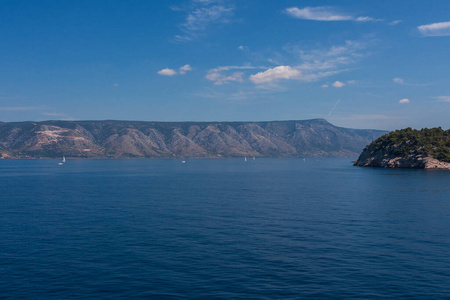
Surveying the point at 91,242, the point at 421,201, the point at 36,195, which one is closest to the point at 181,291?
the point at 91,242

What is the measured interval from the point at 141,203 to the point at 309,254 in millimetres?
45831

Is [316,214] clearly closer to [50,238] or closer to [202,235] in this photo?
[202,235]

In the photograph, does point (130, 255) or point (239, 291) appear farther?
point (130, 255)

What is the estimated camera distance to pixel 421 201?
75125 mm

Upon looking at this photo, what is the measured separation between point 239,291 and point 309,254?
12531 millimetres

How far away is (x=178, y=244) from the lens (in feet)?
133

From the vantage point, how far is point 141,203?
2881 inches

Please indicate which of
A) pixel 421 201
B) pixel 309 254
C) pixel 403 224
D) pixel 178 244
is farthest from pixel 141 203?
pixel 421 201

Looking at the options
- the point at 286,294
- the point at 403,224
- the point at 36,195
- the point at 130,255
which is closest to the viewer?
the point at 286,294

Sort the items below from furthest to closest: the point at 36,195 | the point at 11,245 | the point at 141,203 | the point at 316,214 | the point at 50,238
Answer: the point at 36,195
the point at 141,203
the point at 316,214
the point at 50,238
the point at 11,245

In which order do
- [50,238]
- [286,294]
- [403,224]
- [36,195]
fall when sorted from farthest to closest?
[36,195] < [403,224] < [50,238] < [286,294]

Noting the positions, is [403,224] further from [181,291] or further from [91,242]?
[91,242]

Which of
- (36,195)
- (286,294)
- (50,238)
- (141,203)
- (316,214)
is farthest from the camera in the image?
(36,195)

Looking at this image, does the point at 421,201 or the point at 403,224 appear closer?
the point at 403,224
